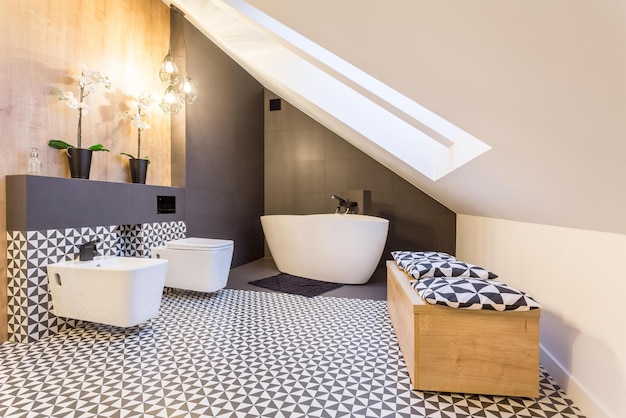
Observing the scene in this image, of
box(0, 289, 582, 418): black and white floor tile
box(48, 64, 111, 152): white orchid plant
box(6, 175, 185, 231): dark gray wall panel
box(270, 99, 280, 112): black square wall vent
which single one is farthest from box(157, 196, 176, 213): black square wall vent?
box(270, 99, 280, 112): black square wall vent

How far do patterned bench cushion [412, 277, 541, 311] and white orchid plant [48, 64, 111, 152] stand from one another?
2.45m

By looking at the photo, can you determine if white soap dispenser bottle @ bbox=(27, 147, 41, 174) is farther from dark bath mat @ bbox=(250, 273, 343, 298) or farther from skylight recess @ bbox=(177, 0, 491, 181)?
dark bath mat @ bbox=(250, 273, 343, 298)

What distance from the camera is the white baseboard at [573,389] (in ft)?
3.88

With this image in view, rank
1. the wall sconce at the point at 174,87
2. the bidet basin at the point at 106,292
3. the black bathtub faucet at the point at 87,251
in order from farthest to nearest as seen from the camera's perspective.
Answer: the wall sconce at the point at 174,87
the black bathtub faucet at the point at 87,251
the bidet basin at the point at 106,292

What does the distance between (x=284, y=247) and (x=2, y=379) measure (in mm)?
2424

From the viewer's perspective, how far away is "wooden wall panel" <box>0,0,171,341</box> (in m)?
1.90

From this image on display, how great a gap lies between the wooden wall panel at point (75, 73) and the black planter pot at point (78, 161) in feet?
0.30

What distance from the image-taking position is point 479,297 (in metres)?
1.31

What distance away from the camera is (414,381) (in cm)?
136

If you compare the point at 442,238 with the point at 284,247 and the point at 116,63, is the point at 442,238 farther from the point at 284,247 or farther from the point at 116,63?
the point at 116,63

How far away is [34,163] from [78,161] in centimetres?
26

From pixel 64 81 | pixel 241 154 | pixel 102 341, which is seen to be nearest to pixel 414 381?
pixel 102 341

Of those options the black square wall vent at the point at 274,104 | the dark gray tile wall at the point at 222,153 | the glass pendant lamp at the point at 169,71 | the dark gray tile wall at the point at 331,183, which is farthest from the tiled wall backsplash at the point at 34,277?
the black square wall vent at the point at 274,104

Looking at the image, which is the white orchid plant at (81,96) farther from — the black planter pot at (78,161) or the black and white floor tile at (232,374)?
the black and white floor tile at (232,374)
